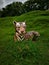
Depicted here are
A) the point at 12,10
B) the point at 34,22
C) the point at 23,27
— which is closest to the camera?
the point at 23,27

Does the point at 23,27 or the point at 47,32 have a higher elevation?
the point at 23,27

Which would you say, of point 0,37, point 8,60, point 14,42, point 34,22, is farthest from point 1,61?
point 34,22

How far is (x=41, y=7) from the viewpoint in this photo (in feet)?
190

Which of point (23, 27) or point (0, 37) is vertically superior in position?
point (23, 27)

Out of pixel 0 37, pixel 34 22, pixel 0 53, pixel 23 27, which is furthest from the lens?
pixel 34 22

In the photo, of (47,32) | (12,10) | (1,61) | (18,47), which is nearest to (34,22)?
(47,32)

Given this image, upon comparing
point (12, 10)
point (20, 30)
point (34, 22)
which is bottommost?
point (12, 10)

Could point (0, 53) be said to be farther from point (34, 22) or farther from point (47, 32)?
point (34, 22)

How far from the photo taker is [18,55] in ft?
49.8

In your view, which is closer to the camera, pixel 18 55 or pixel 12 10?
pixel 18 55

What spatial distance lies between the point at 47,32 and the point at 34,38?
2950 millimetres

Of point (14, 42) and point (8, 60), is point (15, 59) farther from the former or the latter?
point (14, 42)

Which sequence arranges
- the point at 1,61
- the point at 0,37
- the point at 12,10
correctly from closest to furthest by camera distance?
the point at 1,61 → the point at 0,37 → the point at 12,10

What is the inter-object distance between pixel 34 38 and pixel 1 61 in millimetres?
4348
